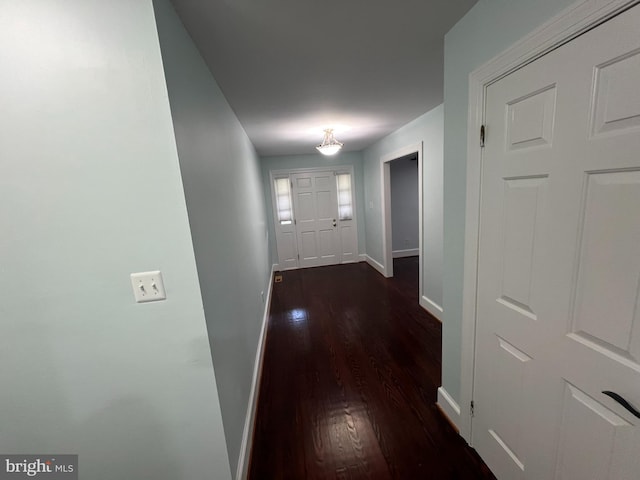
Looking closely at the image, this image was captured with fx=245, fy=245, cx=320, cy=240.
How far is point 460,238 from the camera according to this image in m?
1.37

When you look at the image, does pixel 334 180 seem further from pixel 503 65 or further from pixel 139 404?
pixel 139 404

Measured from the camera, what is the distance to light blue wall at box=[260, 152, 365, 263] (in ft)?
15.1

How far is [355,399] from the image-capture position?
1.77 metres

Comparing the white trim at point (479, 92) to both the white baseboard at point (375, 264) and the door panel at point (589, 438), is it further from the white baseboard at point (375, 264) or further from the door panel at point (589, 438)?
the white baseboard at point (375, 264)

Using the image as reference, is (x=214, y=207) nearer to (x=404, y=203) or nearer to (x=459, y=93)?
(x=459, y=93)

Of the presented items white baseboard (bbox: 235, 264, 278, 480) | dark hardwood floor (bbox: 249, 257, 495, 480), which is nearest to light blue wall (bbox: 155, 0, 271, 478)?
white baseboard (bbox: 235, 264, 278, 480)

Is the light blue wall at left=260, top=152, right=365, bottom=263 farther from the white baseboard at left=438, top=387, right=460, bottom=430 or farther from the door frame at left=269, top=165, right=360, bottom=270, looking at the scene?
the white baseboard at left=438, top=387, right=460, bottom=430

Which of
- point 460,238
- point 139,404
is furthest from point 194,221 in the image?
point 460,238

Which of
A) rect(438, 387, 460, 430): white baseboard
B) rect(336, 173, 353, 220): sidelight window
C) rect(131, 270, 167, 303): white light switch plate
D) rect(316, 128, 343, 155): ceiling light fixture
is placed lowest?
rect(438, 387, 460, 430): white baseboard

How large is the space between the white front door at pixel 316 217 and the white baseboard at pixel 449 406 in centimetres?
355

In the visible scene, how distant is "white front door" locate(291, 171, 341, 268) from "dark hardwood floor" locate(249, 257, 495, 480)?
1.81 metres

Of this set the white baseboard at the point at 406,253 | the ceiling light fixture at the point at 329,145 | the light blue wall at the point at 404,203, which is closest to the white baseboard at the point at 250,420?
the ceiling light fixture at the point at 329,145

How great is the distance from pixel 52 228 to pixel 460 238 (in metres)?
1.80

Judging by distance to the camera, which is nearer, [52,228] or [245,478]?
[52,228]
